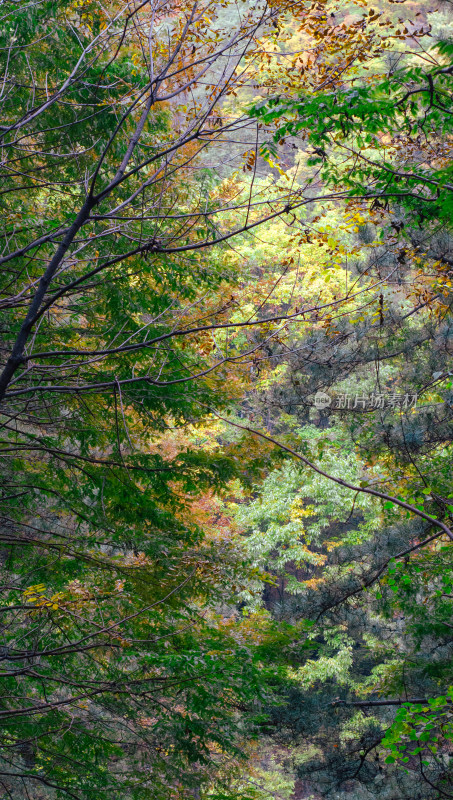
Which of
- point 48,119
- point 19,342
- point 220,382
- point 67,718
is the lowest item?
point 67,718

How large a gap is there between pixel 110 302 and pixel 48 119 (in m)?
1.52

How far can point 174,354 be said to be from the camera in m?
3.25

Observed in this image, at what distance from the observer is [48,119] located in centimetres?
459

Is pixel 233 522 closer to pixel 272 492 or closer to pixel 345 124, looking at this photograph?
pixel 272 492

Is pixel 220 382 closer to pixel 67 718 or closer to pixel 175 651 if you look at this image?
pixel 175 651

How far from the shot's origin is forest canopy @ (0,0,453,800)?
9.91ft

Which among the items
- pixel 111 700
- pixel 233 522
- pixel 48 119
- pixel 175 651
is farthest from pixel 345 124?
pixel 233 522

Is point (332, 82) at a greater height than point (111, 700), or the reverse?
point (332, 82)

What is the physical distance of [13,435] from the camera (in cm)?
576

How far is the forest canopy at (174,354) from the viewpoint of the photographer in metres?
3.02

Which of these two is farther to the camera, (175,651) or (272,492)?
(272,492)

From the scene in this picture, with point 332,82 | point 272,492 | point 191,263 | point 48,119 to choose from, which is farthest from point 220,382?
point 272,492

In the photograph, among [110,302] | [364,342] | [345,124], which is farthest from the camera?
[364,342]

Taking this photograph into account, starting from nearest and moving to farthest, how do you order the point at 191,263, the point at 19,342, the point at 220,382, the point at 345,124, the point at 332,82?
the point at 19,342 → the point at 332,82 → the point at 345,124 → the point at 191,263 → the point at 220,382
